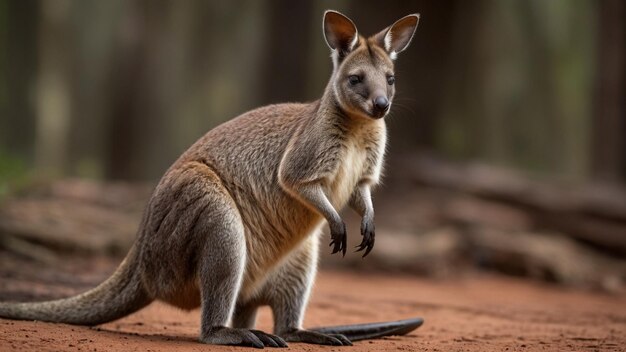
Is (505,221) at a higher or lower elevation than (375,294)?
higher

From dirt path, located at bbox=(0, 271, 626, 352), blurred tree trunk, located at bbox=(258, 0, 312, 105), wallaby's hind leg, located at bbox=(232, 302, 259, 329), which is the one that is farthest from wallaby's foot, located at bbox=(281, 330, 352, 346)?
blurred tree trunk, located at bbox=(258, 0, 312, 105)

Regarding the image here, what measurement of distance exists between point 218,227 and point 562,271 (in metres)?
7.93

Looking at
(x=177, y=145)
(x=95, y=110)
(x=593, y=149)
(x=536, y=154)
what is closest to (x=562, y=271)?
(x=593, y=149)

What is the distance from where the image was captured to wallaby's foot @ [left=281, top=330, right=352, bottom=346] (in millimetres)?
6238

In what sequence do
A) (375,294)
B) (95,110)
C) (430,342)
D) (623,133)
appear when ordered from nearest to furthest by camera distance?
(430,342) < (375,294) < (623,133) < (95,110)

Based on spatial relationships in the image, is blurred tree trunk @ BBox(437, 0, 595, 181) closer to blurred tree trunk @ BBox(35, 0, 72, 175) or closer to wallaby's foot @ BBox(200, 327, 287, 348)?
blurred tree trunk @ BBox(35, 0, 72, 175)

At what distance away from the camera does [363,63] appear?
651 centimetres

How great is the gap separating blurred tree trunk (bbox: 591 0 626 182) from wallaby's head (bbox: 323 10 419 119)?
32.1ft

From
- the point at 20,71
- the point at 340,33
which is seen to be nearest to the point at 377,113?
the point at 340,33

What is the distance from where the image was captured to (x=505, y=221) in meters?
13.6

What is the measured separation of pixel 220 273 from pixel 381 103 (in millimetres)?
1717

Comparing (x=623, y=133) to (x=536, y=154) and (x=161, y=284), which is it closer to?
(x=161, y=284)

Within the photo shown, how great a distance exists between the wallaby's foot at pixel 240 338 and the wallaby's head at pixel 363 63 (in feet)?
5.95

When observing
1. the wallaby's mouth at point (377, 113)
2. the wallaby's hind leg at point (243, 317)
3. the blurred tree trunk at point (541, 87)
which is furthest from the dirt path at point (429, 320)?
the blurred tree trunk at point (541, 87)
